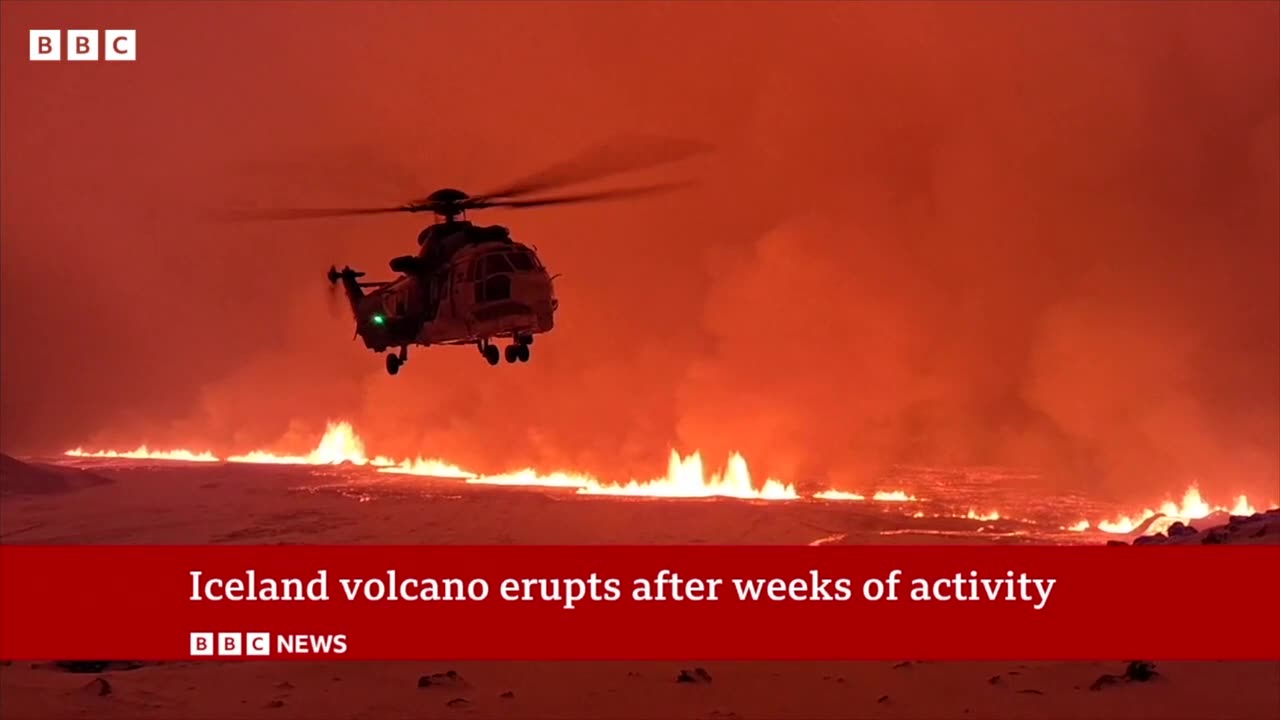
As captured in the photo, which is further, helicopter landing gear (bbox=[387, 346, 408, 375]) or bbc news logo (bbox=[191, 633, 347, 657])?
helicopter landing gear (bbox=[387, 346, 408, 375])

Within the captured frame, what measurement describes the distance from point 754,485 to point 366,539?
6586cm

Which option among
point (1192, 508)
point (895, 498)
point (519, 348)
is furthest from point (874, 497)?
point (519, 348)

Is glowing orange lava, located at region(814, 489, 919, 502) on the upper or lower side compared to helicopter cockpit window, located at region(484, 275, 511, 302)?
lower

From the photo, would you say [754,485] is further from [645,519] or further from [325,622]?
[325,622]

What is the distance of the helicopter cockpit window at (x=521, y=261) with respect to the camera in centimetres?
2010

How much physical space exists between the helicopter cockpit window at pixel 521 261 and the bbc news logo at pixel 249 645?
322 inches

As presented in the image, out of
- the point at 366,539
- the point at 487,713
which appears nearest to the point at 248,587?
the point at 487,713

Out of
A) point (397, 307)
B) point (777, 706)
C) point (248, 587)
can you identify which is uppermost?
point (397, 307)

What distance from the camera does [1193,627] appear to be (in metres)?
15.1

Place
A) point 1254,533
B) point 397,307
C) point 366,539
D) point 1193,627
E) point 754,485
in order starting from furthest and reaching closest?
1. point 754,485
2. point 366,539
3. point 397,307
4. point 1254,533
5. point 1193,627

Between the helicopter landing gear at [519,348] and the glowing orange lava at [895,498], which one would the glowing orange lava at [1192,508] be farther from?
the helicopter landing gear at [519,348]

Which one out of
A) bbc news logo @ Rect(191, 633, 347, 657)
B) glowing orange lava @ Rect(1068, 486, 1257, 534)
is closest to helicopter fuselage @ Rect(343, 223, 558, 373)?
bbc news logo @ Rect(191, 633, 347, 657)

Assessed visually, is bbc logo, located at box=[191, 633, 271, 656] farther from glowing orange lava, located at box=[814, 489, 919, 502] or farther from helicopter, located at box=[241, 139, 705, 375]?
glowing orange lava, located at box=[814, 489, 919, 502]

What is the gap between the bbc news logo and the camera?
15562 millimetres
